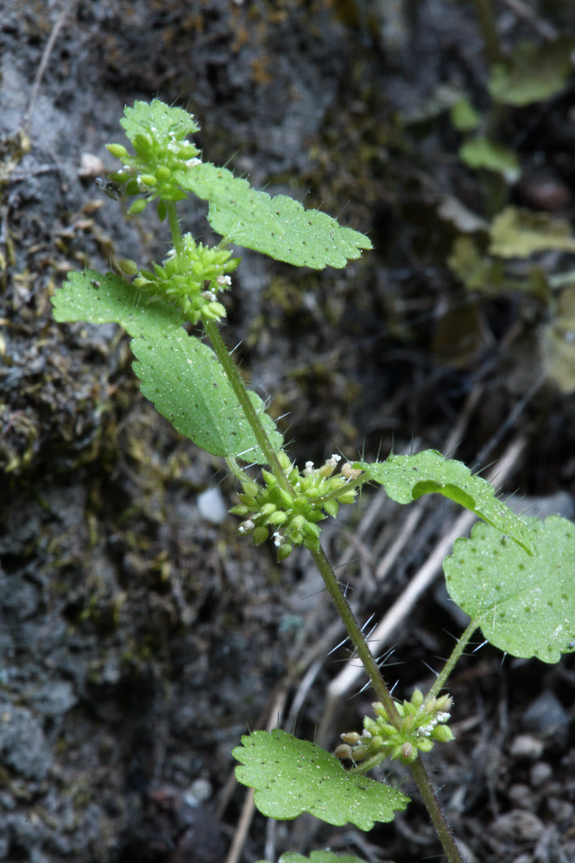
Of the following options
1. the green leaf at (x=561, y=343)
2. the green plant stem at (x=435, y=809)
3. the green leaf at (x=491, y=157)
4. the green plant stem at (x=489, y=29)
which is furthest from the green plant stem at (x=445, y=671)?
the green plant stem at (x=489, y=29)

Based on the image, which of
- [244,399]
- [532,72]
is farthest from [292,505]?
[532,72]

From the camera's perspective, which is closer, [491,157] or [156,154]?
[156,154]

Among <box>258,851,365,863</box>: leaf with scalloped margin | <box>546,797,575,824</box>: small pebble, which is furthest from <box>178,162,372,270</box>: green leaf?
<box>546,797,575,824</box>: small pebble

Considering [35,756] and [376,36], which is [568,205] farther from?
[35,756]

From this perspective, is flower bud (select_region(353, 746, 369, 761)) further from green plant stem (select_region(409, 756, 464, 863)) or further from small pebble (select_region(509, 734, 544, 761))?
small pebble (select_region(509, 734, 544, 761))

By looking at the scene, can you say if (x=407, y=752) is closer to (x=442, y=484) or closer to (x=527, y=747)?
(x=442, y=484)

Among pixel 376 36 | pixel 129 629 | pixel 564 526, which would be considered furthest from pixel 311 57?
pixel 129 629
